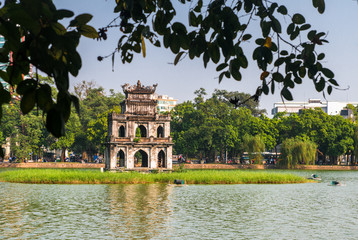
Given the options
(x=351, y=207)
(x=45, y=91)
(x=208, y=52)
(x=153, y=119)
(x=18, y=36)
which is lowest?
(x=351, y=207)

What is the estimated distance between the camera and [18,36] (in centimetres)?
283

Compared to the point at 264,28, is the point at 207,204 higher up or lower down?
lower down

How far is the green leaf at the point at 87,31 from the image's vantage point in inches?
123

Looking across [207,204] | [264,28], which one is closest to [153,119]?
[207,204]

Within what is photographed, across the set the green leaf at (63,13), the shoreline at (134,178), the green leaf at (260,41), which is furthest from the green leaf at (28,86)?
the shoreline at (134,178)

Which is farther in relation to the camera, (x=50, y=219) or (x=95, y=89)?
(x=95, y=89)

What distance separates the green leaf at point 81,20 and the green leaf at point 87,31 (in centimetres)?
6

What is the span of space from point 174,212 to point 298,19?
67.2 feet

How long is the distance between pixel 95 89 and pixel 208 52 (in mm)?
92698

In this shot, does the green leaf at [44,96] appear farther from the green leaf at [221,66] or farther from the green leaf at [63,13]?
the green leaf at [221,66]

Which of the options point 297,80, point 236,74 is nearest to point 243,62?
point 236,74

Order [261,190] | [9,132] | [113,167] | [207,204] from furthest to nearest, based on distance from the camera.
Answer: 1. [9,132]
2. [113,167]
3. [261,190]
4. [207,204]

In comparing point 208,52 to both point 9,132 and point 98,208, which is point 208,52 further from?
point 9,132

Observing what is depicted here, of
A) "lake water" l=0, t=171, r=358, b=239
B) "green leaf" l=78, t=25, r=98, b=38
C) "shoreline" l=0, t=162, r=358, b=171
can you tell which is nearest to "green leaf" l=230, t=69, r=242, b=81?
"green leaf" l=78, t=25, r=98, b=38
